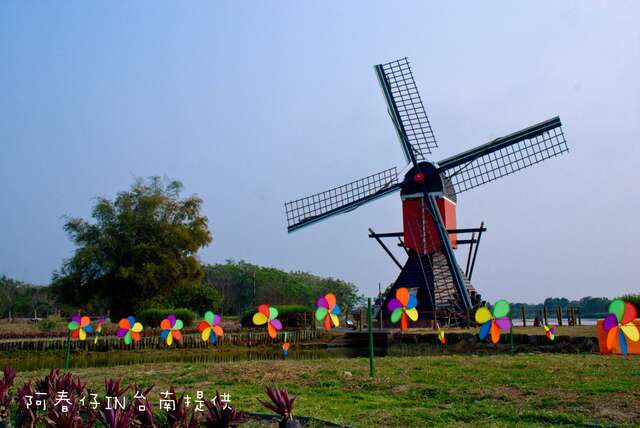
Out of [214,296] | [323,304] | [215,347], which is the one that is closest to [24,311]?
[214,296]

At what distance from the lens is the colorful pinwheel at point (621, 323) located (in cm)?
796

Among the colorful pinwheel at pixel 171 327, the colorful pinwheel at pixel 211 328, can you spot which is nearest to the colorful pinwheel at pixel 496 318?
the colorful pinwheel at pixel 211 328

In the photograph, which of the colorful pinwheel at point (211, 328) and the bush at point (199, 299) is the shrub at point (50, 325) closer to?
the bush at point (199, 299)

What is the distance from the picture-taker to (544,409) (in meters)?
6.19

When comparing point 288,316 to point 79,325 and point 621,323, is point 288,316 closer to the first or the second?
point 79,325

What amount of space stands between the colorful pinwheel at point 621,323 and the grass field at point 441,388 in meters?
0.55

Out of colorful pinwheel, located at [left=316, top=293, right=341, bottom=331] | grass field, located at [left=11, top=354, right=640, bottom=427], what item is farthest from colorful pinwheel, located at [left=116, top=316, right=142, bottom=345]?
colorful pinwheel, located at [left=316, top=293, right=341, bottom=331]

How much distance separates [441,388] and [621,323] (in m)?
2.80

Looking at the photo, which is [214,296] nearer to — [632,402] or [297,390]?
[297,390]

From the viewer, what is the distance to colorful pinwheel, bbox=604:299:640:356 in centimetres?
796

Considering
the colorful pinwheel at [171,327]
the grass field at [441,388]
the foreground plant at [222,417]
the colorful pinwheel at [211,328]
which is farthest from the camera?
the colorful pinwheel at [171,327]

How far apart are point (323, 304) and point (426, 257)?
1308 cm

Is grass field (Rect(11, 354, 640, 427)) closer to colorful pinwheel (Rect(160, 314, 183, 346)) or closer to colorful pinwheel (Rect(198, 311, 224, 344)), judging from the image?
colorful pinwheel (Rect(198, 311, 224, 344))

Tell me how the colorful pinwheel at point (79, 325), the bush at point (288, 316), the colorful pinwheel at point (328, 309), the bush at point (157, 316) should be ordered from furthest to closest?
the bush at point (288, 316), the bush at point (157, 316), the colorful pinwheel at point (79, 325), the colorful pinwheel at point (328, 309)
